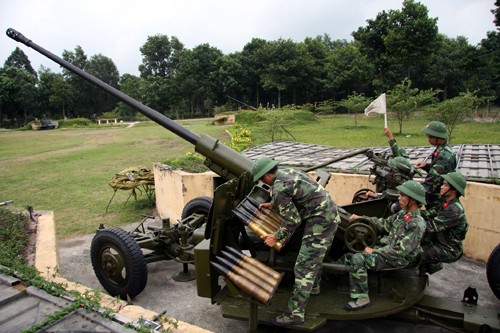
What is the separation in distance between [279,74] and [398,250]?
37571 millimetres

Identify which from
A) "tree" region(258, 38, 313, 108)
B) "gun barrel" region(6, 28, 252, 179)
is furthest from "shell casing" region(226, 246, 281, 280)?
"tree" region(258, 38, 313, 108)

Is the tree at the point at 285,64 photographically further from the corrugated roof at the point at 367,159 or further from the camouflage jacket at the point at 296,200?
the camouflage jacket at the point at 296,200

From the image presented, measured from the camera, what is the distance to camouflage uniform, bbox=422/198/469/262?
3.98 meters

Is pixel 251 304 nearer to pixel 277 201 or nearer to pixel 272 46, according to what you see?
pixel 277 201

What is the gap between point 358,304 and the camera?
3617 mm

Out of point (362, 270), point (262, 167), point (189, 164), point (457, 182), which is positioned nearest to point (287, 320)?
point (362, 270)

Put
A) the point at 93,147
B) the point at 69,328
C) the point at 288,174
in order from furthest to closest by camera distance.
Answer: the point at 93,147 < the point at 288,174 < the point at 69,328

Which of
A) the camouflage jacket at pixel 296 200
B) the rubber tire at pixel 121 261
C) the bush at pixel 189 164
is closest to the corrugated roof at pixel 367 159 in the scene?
the bush at pixel 189 164

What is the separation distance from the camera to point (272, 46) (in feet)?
133

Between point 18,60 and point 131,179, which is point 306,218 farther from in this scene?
point 18,60

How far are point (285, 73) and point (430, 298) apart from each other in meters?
37.3

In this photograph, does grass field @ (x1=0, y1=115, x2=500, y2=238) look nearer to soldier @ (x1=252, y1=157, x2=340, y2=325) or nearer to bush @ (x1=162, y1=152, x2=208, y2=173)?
bush @ (x1=162, y1=152, x2=208, y2=173)

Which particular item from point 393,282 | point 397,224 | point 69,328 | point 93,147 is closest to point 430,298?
point 393,282

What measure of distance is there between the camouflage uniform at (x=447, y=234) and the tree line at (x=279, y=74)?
23.2 m
